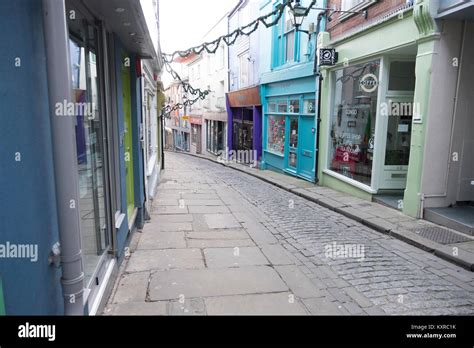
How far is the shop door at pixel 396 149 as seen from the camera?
25.5 ft

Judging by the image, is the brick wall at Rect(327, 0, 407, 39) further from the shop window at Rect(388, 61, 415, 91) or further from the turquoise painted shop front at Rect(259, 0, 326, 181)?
the shop window at Rect(388, 61, 415, 91)

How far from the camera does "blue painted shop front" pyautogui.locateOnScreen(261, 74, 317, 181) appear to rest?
1103 centimetres

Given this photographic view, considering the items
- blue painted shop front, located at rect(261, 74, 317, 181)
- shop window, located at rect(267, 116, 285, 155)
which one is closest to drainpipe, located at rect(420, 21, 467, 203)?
blue painted shop front, located at rect(261, 74, 317, 181)

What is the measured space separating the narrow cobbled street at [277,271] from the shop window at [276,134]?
6.83m

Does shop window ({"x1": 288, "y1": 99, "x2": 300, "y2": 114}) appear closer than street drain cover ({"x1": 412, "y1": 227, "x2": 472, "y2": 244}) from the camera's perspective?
No

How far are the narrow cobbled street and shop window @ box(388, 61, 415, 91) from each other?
9.97 feet

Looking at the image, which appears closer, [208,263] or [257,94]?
[208,263]

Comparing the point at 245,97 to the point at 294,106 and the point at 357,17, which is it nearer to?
the point at 294,106

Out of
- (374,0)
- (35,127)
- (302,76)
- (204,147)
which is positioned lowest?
(204,147)

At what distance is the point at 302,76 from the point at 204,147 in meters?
16.0

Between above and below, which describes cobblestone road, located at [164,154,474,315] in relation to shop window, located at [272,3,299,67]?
below

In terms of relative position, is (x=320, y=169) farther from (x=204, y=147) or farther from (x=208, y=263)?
(x=204, y=147)

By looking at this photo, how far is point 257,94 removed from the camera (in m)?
15.0
